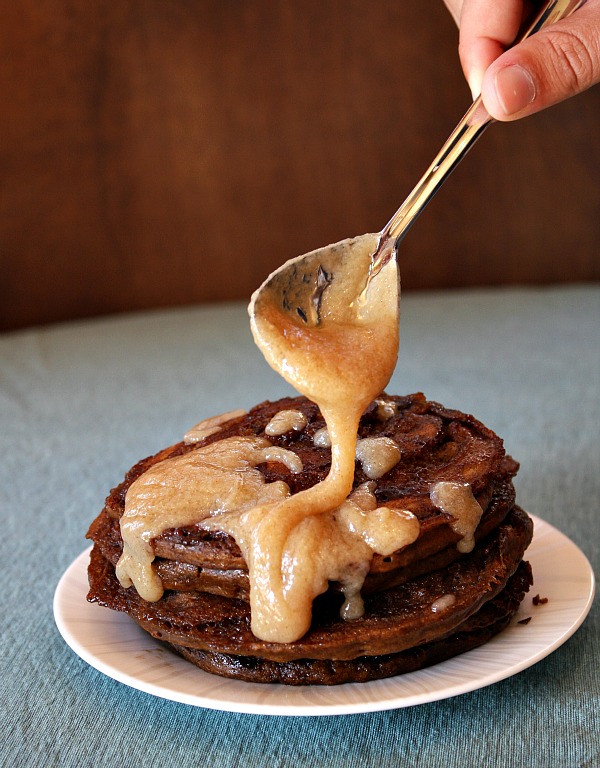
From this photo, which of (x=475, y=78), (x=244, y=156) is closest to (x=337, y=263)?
(x=475, y=78)

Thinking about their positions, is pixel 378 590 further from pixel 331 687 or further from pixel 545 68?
pixel 545 68

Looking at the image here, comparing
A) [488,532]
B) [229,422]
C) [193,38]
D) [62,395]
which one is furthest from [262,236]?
[488,532]

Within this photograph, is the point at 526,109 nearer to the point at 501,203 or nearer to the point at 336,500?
the point at 336,500

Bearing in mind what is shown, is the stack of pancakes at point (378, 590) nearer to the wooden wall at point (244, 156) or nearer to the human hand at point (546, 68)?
the human hand at point (546, 68)

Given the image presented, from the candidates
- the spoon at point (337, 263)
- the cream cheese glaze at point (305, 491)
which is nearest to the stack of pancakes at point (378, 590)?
the cream cheese glaze at point (305, 491)

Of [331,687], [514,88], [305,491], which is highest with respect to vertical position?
[514,88]

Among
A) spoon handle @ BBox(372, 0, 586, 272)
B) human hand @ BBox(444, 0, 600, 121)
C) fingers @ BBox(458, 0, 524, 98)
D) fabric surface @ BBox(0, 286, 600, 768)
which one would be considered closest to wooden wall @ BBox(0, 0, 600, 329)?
fabric surface @ BBox(0, 286, 600, 768)
